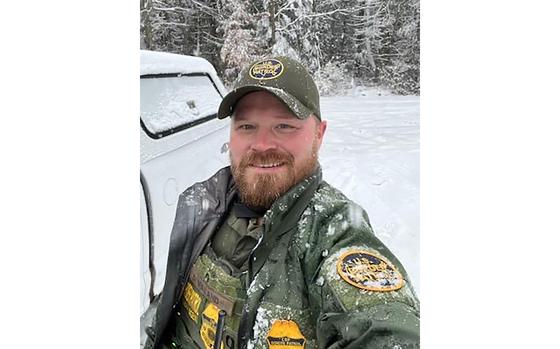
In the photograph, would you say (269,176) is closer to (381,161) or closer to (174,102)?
(381,161)

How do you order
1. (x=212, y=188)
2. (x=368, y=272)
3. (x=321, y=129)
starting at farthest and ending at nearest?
(x=212, y=188) → (x=321, y=129) → (x=368, y=272)

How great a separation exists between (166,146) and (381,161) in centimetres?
43

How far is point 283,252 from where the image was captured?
718 millimetres

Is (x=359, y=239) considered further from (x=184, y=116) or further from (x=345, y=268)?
(x=184, y=116)

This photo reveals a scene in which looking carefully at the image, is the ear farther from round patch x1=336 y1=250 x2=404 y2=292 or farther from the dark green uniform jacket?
round patch x1=336 y1=250 x2=404 y2=292

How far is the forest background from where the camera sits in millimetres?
754

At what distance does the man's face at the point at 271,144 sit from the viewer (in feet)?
2.40

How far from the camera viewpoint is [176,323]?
88 cm

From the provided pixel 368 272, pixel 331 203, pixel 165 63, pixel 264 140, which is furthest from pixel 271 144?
pixel 165 63

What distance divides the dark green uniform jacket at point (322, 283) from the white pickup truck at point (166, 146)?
217mm

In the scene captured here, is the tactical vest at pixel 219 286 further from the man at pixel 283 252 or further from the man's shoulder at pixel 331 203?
the man's shoulder at pixel 331 203

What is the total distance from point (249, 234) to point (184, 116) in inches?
13.0

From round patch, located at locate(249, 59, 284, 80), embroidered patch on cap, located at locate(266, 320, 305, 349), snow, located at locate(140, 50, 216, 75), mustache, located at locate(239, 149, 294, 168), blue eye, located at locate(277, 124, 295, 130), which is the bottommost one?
embroidered patch on cap, located at locate(266, 320, 305, 349)

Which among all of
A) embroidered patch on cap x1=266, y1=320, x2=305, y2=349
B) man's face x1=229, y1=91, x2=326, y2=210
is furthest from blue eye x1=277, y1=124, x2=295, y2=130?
embroidered patch on cap x1=266, y1=320, x2=305, y2=349
